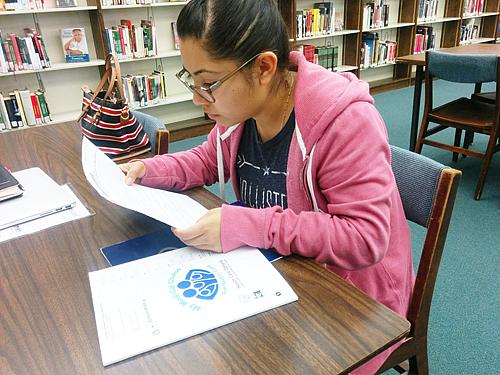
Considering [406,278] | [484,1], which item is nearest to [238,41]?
[406,278]

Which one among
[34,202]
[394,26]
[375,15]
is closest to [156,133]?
[34,202]

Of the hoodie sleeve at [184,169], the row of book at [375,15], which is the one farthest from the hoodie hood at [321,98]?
the row of book at [375,15]

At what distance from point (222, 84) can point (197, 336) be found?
1.56 ft

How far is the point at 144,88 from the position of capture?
3.44 metres

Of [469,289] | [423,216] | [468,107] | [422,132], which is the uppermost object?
[423,216]

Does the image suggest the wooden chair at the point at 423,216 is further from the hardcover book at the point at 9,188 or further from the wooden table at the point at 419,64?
the wooden table at the point at 419,64

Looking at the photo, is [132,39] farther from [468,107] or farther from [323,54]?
[468,107]

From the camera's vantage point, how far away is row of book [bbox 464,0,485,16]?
562 centimetres

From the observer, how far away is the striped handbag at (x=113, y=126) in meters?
1.40

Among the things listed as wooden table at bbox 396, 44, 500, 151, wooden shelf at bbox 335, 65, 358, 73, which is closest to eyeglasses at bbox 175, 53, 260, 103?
wooden table at bbox 396, 44, 500, 151

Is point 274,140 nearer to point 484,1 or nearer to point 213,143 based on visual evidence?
point 213,143

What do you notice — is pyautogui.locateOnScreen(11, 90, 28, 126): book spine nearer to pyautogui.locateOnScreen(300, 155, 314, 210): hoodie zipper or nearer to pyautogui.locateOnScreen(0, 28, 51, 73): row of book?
pyautogui.locateOnScreen(0, 28, 51, 73): row of book

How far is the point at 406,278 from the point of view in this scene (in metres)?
0.91

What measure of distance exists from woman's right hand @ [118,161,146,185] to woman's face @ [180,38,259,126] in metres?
Result: 0.23
